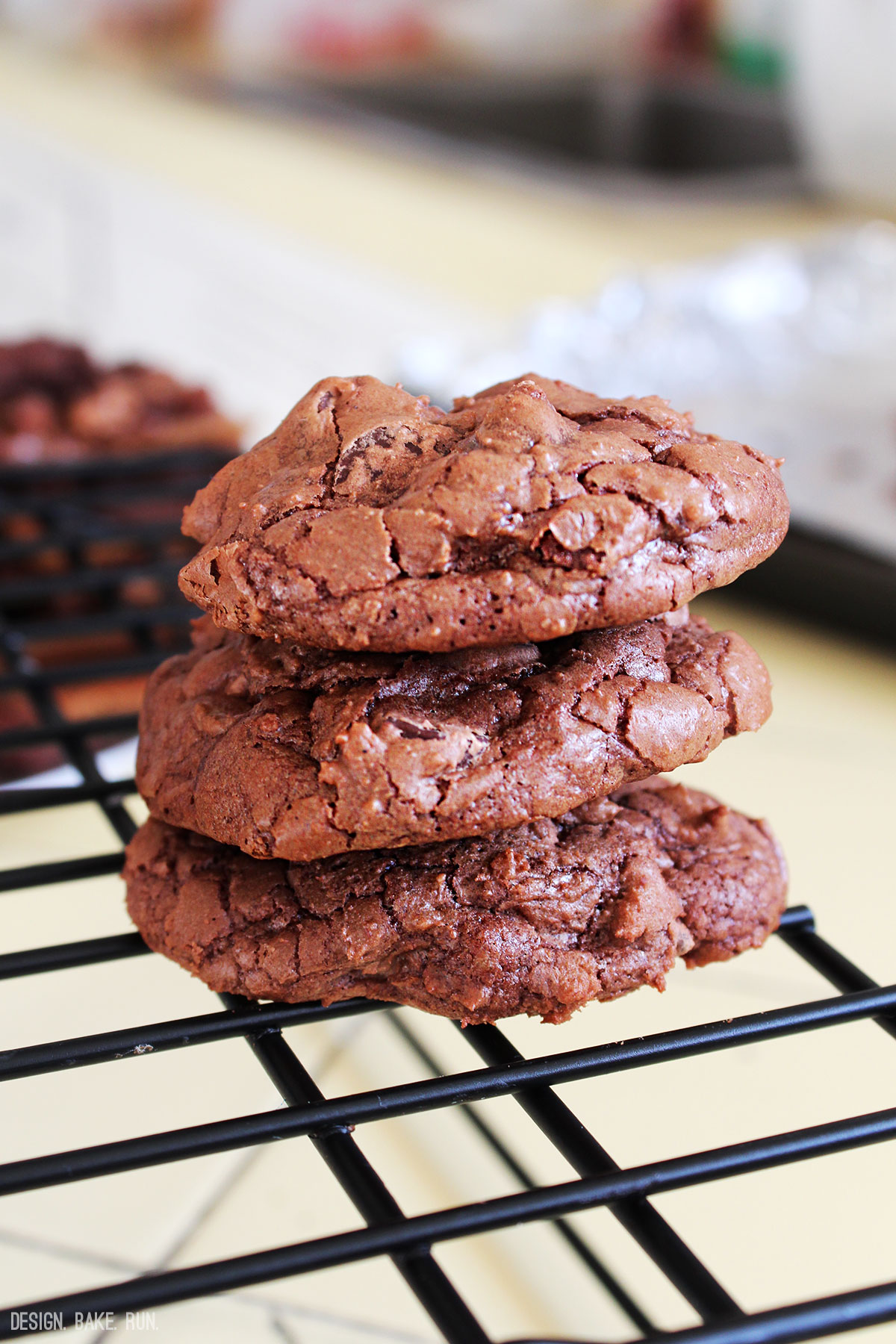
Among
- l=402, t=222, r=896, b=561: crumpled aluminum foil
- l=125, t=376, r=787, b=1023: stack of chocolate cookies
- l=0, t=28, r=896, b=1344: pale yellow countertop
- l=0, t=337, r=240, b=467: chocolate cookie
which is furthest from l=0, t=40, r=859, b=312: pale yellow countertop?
l=125, t=376, r=787, b=1023: stack of chocolate cookies

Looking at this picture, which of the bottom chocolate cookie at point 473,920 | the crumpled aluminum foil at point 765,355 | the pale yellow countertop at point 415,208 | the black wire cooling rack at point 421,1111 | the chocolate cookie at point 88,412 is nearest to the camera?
the black wire cooling rack at point 421,1111

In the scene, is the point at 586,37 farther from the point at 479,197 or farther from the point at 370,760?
the point at 370,760

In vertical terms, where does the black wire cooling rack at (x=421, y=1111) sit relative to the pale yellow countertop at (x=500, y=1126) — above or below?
above

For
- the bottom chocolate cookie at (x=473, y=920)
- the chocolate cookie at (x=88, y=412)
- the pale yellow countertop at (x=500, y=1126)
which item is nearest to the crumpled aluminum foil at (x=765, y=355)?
the chocolate cookie at (x=88, y=412)

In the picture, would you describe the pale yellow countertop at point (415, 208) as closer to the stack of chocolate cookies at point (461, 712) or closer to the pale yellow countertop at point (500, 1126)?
the pale yellow countertop at point (500, 1126)

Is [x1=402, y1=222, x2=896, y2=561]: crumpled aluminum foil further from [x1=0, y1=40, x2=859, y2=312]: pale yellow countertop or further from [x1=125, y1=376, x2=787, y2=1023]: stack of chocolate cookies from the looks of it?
[x1=125, y1=376, x2=787, y2=1023]: stack of chocolate cookies

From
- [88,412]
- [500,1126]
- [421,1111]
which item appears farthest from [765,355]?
[421,1111]

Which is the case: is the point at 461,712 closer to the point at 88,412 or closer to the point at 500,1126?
the point at 500,1126

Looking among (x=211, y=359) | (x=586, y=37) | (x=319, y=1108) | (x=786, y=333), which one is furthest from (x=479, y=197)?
(x=319, y=1108)
